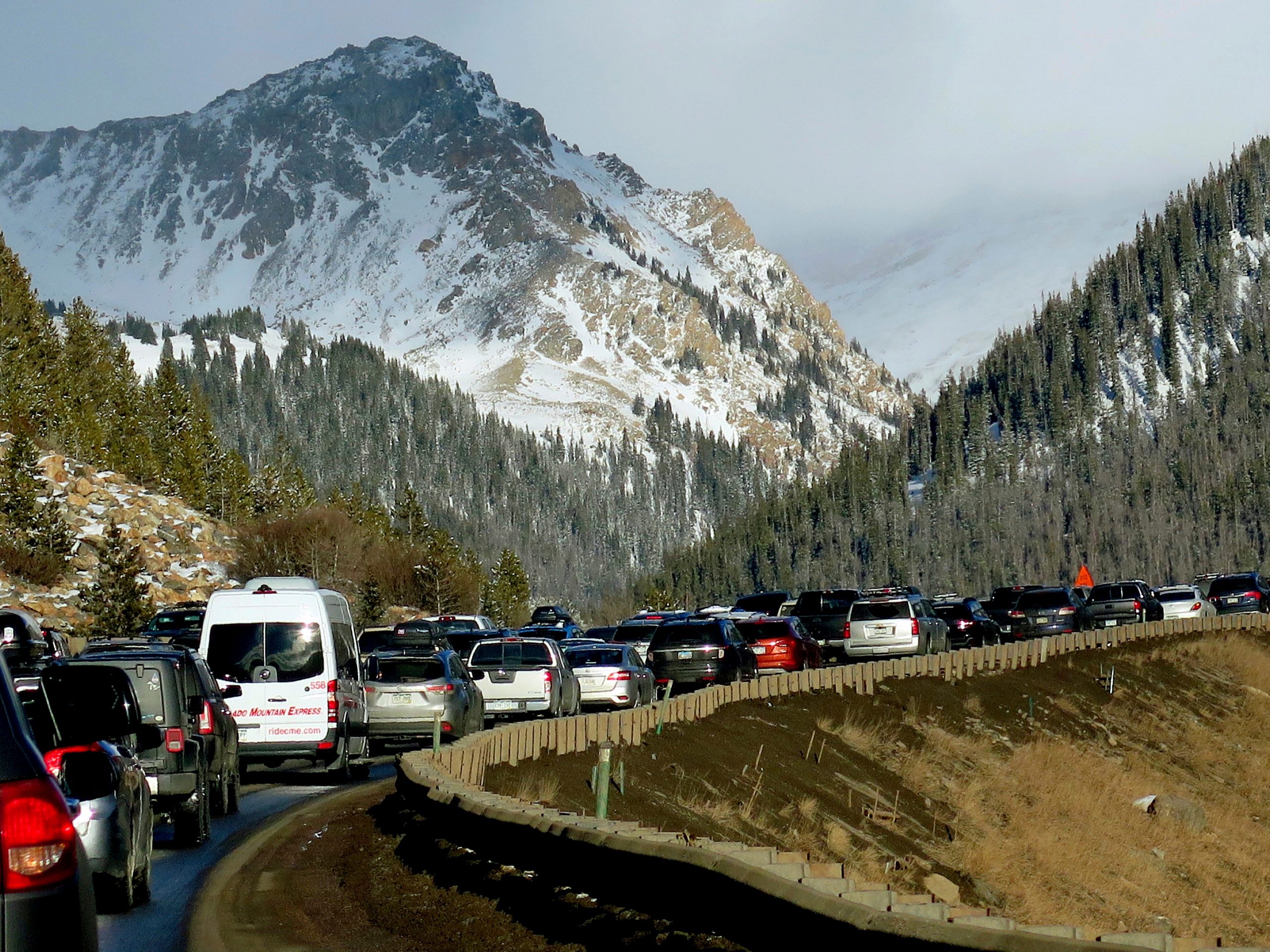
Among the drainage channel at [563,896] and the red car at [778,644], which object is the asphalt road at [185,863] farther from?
the red car at [778,644]

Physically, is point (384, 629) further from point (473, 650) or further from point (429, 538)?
point (429, 538)

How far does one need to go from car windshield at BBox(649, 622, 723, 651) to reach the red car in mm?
2651

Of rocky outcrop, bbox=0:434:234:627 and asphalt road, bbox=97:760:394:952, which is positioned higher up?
rocky outcrop, bbox=0:434:234:627

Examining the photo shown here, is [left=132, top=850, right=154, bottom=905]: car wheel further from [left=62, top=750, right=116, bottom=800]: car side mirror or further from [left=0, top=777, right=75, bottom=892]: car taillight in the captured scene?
[left=0, top=777, right=75, bottom=892]: car taillight

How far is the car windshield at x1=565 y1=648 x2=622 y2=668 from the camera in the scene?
31.3 m

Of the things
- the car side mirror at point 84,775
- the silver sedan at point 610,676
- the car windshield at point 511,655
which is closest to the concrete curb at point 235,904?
the car side mirror at point 84,775

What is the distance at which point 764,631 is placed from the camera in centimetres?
3784

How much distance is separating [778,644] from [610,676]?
7.46 metres

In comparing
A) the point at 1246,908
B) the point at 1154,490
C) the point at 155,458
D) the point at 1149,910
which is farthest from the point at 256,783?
the point at 1154,490

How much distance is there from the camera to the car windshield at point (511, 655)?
28.6m

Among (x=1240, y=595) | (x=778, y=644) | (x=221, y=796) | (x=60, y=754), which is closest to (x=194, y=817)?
(x=221, y=796)

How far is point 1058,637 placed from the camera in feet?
150

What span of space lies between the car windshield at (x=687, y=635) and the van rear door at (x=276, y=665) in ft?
48.6

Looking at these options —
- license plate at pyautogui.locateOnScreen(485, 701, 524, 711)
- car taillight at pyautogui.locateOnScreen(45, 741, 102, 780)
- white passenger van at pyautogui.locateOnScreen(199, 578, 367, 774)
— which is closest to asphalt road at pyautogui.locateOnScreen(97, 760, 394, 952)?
white passenger van at pyautogui.locateOnScreen(199, 578, 367, 774)
